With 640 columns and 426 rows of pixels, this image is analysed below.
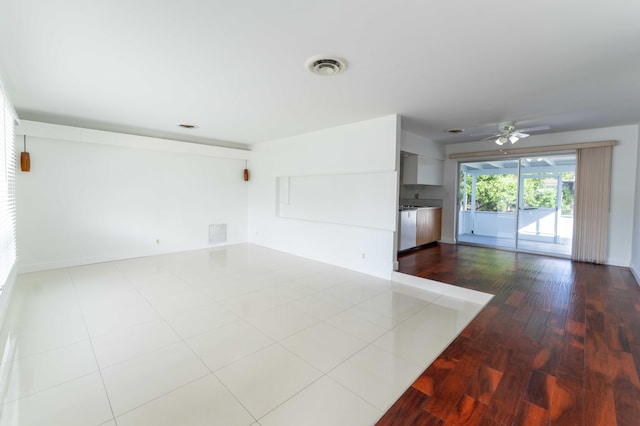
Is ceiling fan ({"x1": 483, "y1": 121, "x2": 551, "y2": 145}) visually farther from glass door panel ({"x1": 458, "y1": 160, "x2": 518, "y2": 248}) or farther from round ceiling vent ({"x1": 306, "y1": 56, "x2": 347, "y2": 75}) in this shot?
round ceiling vent ({"x1": 306, "y1": 56, "x2": 347, "y2": 75})

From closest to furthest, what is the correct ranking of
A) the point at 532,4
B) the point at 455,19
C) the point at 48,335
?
the point at 532,4 < the point at 455,19 < the point at 48,335

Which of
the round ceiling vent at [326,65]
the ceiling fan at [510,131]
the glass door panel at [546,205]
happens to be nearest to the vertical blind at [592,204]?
the glass door panel at [546,205]

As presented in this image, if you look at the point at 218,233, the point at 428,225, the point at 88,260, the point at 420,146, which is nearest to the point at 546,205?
the point at 428,225

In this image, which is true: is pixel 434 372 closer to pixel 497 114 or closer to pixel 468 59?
pixel 468 59

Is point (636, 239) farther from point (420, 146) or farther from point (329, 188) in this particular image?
point (329, 188)

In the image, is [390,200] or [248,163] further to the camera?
[248,163]

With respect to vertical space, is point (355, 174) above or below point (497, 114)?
below

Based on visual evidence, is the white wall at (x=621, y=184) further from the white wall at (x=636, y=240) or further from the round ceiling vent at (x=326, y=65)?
the round ceiling vent at (x=326, y=65)

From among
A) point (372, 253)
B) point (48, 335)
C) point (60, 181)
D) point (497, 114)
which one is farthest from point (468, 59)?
point (60, 181)

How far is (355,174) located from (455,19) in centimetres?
299

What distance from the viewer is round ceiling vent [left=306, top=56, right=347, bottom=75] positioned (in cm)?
247

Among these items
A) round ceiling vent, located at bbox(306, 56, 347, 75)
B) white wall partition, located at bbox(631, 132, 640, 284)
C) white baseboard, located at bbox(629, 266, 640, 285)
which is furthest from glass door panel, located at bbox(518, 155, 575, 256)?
round ceiling vent, located at bbox(306, 56, 347, 75)

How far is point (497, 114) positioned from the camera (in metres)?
4.09

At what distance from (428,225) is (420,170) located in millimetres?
1312
